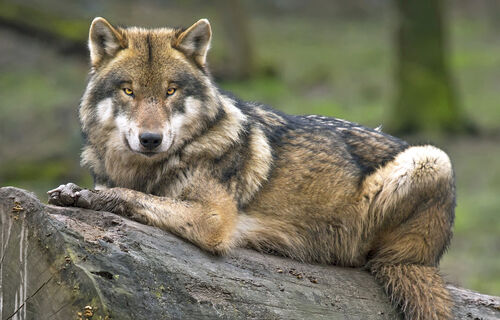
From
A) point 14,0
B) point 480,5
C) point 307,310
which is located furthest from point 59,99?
point 480,5

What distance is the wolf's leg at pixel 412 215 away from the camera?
693 centimetres

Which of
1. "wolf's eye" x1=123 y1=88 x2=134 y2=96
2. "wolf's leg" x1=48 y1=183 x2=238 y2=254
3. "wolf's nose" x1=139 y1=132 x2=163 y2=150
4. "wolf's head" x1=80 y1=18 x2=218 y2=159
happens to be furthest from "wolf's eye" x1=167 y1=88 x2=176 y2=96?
"wolf's leg" x1=48 y1=183 x2=238 y2=254

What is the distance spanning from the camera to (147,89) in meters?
6.16

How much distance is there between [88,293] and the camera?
4.79 metres

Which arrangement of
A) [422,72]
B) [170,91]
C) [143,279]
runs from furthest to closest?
[422,72], [170,91], [143,279]

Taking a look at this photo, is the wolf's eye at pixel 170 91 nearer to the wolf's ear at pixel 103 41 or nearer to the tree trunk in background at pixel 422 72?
the wolf's ear at pixel 103 41

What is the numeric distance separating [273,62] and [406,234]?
60.7 feet

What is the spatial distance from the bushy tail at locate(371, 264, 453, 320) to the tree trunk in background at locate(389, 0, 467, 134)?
12.3 meters

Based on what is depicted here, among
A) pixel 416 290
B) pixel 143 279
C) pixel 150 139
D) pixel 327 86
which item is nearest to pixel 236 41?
pixel 327 86

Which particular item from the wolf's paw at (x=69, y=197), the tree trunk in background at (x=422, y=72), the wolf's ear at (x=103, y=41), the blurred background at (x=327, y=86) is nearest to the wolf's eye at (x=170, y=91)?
the wolf's ear at (x=103, y=41)

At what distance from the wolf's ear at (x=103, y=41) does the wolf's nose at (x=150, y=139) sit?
3.08ft

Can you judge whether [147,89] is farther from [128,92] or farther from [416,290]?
[416,290]

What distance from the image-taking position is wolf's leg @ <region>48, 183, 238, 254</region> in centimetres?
563

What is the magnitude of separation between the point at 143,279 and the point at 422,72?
15.0 meters
